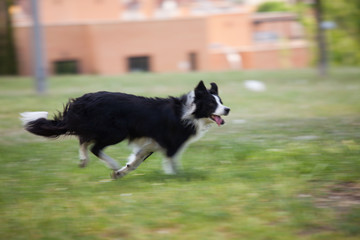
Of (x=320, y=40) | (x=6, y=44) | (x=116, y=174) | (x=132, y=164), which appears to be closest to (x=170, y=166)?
(x=132, y=164)

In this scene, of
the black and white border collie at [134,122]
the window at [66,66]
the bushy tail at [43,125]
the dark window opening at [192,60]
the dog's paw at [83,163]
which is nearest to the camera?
the black and white border collie at [134,122]

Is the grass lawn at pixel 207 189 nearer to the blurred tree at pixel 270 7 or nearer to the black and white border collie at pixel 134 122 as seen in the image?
the black and white border collie at pixel 134 122

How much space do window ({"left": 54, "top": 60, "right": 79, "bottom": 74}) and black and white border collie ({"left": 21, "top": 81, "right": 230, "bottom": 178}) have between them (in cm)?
3300

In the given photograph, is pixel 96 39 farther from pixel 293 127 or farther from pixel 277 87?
pixel 293 127

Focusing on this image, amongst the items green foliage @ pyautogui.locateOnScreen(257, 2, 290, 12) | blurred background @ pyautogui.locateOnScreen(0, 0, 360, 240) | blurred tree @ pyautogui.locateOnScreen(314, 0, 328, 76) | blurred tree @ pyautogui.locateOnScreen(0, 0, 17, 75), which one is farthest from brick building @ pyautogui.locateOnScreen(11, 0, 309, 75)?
green foliage @ pyautogui.locateOnScreen(257, 2, 290, 12)

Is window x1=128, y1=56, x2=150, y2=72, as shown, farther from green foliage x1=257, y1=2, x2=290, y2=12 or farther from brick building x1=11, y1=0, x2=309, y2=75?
green foliage x1=257, y1=2, x2=290, y2=12

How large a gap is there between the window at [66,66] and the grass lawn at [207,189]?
29.2 metres

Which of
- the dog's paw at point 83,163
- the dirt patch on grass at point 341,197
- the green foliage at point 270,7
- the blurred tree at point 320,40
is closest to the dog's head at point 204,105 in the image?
the dog's paw at point 83,163

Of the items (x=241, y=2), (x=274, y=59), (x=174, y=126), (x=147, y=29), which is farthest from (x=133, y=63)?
(x=241, y=2)

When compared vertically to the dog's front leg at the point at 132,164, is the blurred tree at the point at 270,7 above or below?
above

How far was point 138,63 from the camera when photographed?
40906 mm

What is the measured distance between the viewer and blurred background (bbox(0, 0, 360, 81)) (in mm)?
26220

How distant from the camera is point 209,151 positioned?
802cm

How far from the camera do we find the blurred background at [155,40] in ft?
86.0
